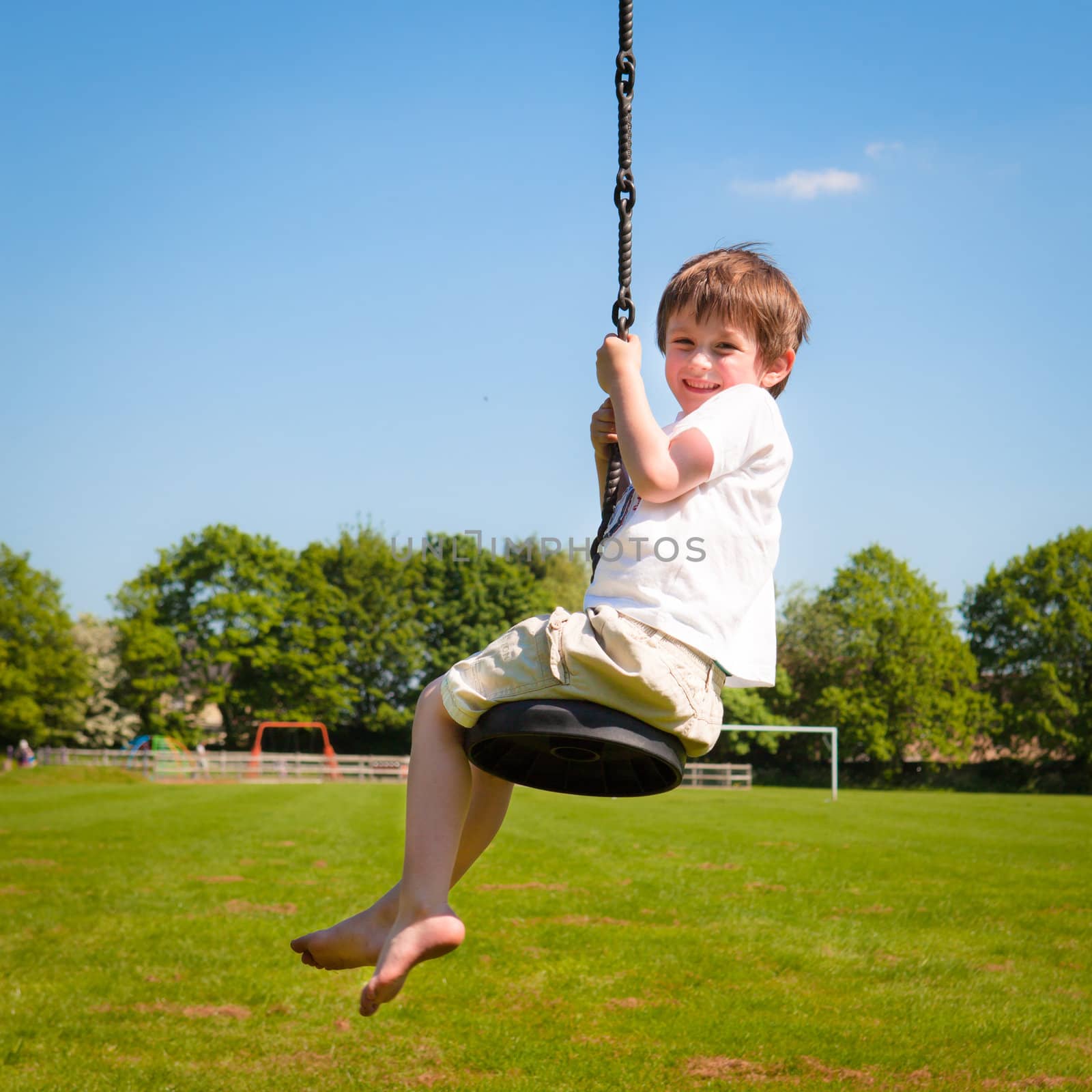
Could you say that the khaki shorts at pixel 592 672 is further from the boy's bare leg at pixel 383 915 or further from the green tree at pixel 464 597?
the green tree at pixel 464 597

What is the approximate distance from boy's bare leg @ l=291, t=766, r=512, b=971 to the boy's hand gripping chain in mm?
655

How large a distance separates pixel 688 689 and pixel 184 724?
54449 mm

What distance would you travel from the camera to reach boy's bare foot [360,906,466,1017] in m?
2.52

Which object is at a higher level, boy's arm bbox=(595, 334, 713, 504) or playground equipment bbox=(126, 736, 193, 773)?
boy's arm bbox=(595, 334, 713, 504)

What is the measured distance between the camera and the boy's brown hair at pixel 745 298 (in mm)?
2855

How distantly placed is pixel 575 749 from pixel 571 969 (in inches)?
275

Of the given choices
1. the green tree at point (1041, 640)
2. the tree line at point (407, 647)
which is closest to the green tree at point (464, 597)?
the tree line at point (407, 647)

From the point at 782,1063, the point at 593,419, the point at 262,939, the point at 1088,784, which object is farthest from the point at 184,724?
the point at 593,419

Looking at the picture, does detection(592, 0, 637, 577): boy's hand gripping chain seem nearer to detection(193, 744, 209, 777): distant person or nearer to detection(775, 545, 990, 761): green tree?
detection(193, 744, 209, 777): distant person

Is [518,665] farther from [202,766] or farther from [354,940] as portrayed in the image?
[202,766]

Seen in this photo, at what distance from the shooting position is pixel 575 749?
263cm

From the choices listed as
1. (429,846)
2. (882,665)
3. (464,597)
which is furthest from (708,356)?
(464,597)

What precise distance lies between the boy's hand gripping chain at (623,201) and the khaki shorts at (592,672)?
0.21 m

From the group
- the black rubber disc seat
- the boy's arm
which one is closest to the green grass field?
the black rubber disc seat
